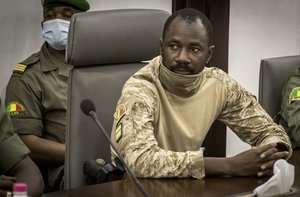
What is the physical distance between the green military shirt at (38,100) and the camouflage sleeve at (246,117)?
2.60 ft

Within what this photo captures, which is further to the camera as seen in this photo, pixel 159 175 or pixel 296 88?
pixel 296 88

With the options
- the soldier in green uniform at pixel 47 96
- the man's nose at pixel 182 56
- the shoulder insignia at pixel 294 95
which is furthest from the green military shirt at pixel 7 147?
the shoulder insignia at pixel 294 95

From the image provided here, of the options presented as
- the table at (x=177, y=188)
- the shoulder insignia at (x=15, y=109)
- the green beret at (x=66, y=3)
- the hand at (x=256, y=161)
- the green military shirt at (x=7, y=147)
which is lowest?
the table at (x=177, y=188)

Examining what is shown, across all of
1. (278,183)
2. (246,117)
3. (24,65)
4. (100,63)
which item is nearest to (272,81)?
(246,117)

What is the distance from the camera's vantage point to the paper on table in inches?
70.9

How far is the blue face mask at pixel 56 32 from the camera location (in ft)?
10.4

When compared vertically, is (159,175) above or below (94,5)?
below

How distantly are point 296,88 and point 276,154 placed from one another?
35.5 inches

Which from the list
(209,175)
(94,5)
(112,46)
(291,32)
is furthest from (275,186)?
(291,32)

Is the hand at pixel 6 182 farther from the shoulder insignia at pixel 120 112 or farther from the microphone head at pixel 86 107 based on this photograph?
the shoulder insignia at pixel 120 112

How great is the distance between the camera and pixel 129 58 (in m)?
2.66

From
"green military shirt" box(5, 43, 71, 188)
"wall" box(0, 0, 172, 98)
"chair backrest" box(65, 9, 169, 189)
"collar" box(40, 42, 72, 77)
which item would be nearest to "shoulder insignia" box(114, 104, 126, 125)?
"chair backrest" box(65, 9, 169, 189)

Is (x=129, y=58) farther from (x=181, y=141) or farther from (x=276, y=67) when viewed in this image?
(x=276, y=67)

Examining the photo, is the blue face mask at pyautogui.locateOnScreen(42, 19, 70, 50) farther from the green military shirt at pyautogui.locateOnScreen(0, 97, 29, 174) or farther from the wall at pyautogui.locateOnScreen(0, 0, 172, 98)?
the green military shirt at pyautogui.locateOnScreen(0, 97, 29, 174)
